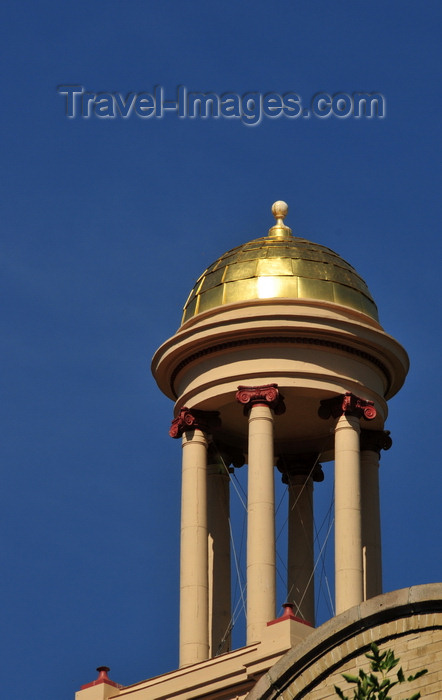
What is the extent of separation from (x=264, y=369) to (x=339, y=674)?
1777cm

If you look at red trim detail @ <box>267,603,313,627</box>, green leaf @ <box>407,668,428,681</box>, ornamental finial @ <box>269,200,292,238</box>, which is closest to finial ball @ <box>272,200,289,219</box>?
ornamental finial @ <box>269,200,292,238</box>

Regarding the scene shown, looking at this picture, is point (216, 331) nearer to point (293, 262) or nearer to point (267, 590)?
point (293, 262)

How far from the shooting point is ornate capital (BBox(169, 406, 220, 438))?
61.6 metres

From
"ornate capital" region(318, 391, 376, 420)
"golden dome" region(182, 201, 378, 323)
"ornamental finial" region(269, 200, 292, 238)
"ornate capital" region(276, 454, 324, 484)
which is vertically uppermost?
"ornamental finial" region(269, 200, 292, 238)

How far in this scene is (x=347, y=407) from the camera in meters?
60.6

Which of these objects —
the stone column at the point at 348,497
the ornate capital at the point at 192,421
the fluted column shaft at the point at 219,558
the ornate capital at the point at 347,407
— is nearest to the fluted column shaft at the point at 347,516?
the stone column at the point at 348,497

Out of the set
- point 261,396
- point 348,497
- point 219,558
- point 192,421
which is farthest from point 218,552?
point 261,396

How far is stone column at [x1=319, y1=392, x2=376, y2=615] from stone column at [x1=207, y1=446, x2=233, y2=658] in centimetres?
438

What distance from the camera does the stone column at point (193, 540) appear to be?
58.8 m

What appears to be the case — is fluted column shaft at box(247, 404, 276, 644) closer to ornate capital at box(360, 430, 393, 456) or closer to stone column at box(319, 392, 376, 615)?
stone column at box(319, 392, 376, 615)

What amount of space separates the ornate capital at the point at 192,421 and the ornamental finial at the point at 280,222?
6.38 m

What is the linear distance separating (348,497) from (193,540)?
4.24 metres

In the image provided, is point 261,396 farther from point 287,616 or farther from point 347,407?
point 287,616

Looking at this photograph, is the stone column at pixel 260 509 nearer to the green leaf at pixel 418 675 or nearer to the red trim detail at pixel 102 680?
the red trim detail at pixel 102 680
